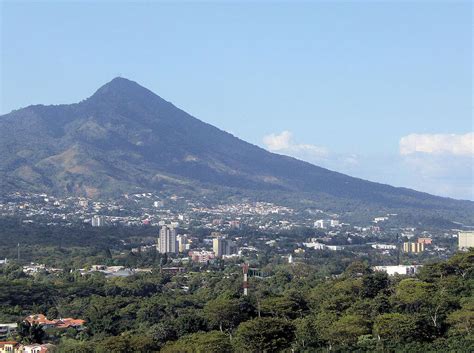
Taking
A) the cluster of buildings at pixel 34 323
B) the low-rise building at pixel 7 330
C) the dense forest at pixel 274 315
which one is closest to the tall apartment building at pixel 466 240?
the dense forest at pixel 274 315

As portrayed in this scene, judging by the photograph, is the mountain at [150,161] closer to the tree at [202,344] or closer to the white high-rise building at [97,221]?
the white high-rise building at [97,221]

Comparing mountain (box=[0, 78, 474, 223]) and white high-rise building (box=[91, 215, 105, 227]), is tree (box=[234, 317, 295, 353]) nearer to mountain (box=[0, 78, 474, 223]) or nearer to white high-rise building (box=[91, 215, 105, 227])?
white high-rise building (box=[91, 215, 105, 227])

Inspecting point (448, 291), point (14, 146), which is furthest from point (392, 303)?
point (14, 146)

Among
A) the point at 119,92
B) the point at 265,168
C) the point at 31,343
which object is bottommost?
the point at 31,343

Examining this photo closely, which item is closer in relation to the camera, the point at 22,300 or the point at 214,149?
the point at 22,300

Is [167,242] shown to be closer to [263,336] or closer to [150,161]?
[263,336]

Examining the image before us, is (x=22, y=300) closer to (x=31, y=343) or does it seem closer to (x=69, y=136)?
(x=31, y=343)
